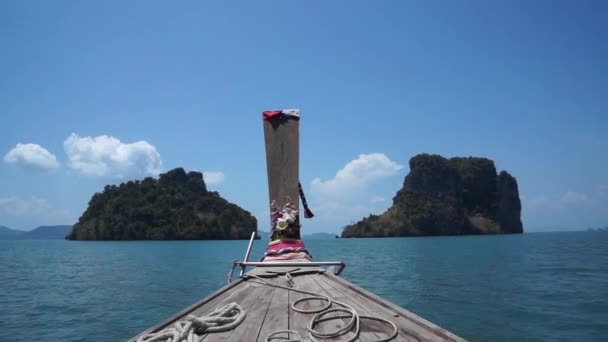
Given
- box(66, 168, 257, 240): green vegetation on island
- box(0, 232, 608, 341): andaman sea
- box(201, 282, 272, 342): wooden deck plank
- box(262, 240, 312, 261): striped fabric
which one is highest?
box(66, 168, 257, 240): green vegetation on island

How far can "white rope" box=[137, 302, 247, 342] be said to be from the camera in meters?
2.71

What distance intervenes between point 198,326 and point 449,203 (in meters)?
140

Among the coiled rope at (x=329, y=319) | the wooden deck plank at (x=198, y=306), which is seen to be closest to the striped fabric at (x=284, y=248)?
the wooden deck plank at (x=198, y=306)

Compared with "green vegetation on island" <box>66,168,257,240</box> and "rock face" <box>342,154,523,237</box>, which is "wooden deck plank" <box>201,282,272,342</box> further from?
"rock face" <box>342,154,523,237</box>

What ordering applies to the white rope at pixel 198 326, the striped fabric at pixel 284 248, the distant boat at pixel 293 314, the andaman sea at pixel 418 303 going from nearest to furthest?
the white rope at pixel 198 326, the distant boat at pixel 293 314, the striped fabric at pixel 284 248, the andaman sea at pixel 418 303

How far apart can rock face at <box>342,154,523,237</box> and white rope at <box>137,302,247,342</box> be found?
12859cm

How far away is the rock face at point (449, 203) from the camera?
130 meters

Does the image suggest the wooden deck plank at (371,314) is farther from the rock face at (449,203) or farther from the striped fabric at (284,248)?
the rock face at (449,203)

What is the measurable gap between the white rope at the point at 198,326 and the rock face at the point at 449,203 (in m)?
129

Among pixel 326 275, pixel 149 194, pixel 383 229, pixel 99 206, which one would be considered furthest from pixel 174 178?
pixel 326 275

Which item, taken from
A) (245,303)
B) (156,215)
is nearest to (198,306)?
(245,303)

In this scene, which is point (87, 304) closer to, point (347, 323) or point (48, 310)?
point (48, 310)

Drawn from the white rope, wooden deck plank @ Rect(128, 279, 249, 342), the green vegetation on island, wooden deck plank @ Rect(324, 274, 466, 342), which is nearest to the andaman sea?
wooden deck plank @ Rect(128, 279, 249, 342)

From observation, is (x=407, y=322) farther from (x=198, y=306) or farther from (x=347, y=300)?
(x=198, y=306)
